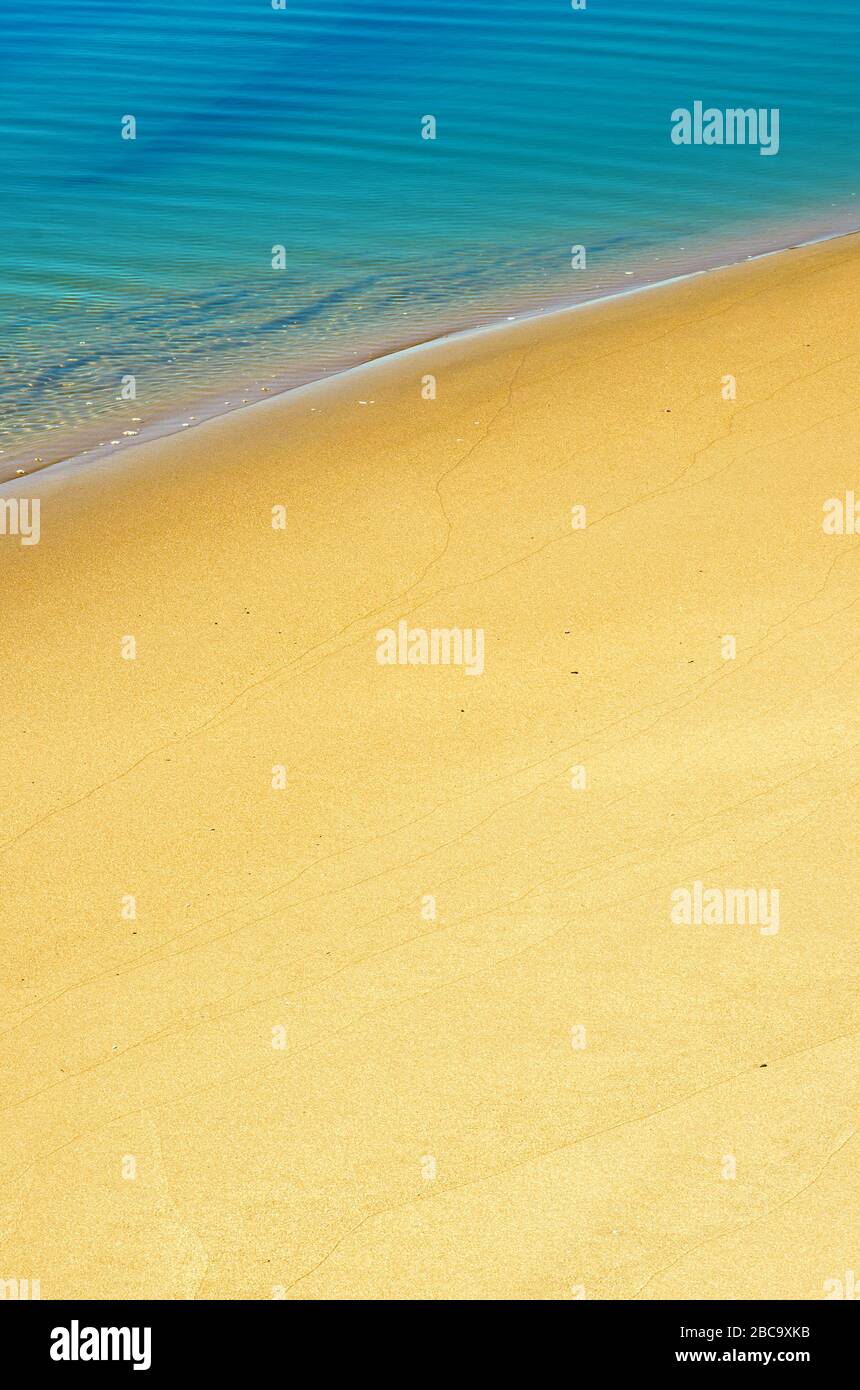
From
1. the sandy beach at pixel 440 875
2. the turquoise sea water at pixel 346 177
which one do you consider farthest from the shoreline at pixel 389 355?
the sandy beach at pixel 440 875

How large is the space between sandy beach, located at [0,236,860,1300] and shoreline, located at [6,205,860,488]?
56 centimetres

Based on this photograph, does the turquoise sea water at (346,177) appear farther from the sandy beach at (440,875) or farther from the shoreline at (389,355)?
the sandy beach at (440,875)

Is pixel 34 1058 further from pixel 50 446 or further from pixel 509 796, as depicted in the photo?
pixel 50 446

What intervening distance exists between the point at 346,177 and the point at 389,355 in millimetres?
5471

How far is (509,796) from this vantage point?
552cm

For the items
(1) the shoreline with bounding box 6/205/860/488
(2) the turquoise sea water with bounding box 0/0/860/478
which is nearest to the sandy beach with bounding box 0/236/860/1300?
(1) the shoreline with bounding box 6/205/860/488

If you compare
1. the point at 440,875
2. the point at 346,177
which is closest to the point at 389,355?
the point at 346,177

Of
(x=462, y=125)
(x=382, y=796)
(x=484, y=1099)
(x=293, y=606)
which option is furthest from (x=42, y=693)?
(x=462, y=125)

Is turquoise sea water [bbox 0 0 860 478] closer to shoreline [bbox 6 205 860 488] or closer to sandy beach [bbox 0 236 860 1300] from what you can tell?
shoreline [bbox 6 205 860 488]

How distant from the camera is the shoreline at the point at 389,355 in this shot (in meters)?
9.34

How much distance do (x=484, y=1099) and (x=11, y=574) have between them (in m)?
4.50

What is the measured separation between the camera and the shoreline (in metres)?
9.34

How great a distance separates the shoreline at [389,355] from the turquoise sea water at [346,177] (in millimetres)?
135

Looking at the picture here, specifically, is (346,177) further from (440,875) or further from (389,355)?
(440,875)
